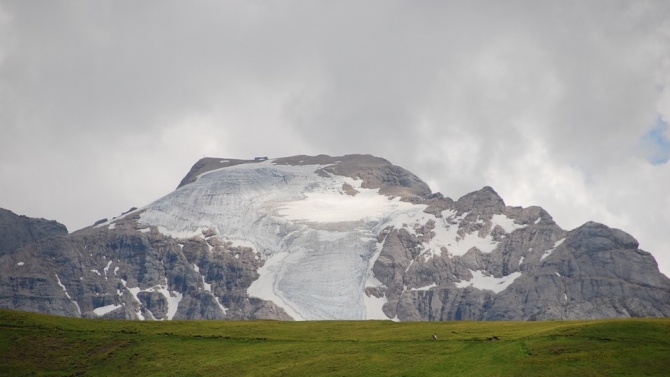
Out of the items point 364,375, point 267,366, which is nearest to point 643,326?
point 364,375

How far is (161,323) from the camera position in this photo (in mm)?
186125

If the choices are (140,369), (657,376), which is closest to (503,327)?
(657,376)

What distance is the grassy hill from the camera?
433 ft

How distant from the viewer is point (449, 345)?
150250 millimetres

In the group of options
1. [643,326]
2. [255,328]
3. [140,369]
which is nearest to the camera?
[643,326]

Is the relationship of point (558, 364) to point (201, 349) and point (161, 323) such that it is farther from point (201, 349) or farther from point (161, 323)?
point (161, 323)

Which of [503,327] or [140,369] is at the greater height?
[503,327]

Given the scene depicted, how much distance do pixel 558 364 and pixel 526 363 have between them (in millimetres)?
4573

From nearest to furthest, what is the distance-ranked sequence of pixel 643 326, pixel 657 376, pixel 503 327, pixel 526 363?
pixel 657 376 → pixel 526 363 → pixel 643 326 → pixel 503 327

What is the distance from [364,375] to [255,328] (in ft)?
159

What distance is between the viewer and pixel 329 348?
15650 centimetres

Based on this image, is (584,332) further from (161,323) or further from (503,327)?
(161,323)

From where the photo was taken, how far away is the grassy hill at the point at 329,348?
132 m

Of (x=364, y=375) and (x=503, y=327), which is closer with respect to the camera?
(x=364, y=375)
